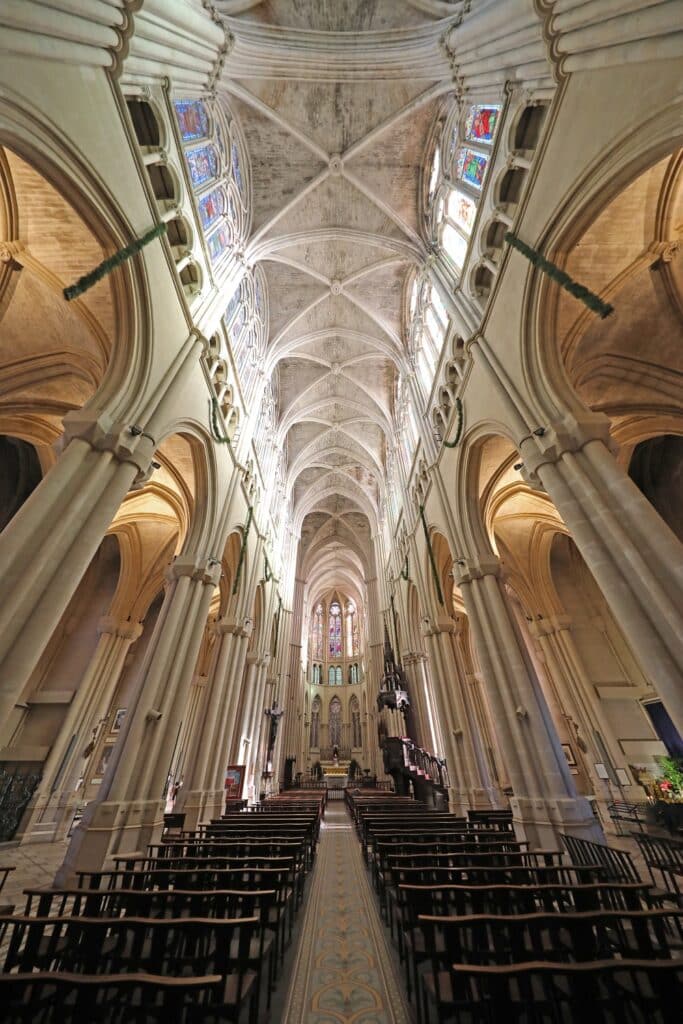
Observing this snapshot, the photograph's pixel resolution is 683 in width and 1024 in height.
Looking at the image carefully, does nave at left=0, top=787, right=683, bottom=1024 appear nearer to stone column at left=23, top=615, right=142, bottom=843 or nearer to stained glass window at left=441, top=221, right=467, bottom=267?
stone column at left=23, top=615, right=142, bottom=843

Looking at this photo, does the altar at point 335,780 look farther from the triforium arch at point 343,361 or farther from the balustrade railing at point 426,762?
the balustrade railing at point 426,762

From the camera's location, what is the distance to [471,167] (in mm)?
8859

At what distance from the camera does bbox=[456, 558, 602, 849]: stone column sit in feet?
18.9

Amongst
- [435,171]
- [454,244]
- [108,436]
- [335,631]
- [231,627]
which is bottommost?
[108,436]

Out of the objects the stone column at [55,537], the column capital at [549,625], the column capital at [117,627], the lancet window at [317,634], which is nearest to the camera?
the stone column at [55,537]

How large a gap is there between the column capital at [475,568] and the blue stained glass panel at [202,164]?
10.3 meters

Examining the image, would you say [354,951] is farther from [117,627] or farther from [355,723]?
[355,723]

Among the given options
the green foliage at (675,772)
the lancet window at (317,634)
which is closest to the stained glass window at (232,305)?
the green foliage at (675,772)

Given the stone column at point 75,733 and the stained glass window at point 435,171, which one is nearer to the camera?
the stone column at point 75,733

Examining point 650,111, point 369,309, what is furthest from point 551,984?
point 369,309

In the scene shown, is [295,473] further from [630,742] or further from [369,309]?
[630,742]

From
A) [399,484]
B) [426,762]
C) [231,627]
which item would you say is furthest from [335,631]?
[231,627]

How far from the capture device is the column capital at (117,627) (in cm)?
1335

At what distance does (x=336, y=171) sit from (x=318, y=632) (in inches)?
1279
